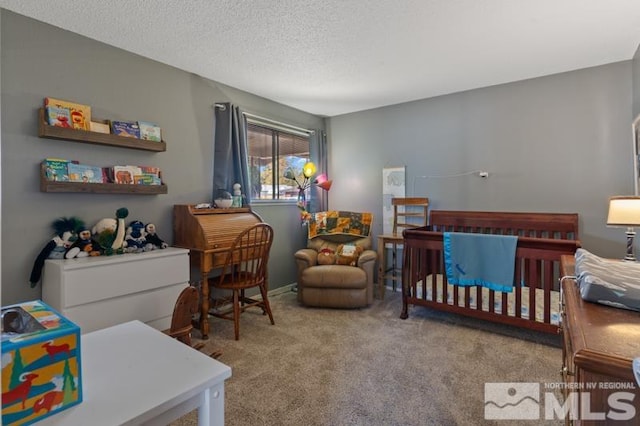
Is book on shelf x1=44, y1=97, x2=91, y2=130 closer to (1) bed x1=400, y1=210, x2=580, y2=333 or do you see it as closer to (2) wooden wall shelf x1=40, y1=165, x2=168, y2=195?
(2) wooden wall shelf x1=40, y1=165, x2=168, y2=195

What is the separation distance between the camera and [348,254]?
3.65 meters

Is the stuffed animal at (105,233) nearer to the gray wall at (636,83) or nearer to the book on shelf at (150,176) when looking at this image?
the book on shelf at (150,176)

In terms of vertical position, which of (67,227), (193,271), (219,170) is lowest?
(193,271)

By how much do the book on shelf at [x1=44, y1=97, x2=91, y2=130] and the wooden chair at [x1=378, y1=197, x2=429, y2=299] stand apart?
9.56ft

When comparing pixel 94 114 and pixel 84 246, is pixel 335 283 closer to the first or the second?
pixel 84 246

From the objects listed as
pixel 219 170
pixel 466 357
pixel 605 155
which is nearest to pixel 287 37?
pixel 219 170

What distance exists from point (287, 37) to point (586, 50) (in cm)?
240

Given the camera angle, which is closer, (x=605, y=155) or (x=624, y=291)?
(x=624, y=291)

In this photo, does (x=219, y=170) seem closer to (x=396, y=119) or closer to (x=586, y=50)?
(x=396, y=119)

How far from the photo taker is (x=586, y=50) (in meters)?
2.74

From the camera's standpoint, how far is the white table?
0.80 m

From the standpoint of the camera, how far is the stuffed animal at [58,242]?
222 centimetres

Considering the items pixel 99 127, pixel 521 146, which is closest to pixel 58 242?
pixel 99 127

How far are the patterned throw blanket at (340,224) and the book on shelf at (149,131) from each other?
1.89 m
